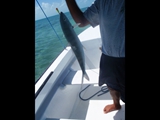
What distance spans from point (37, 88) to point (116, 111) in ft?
3.23

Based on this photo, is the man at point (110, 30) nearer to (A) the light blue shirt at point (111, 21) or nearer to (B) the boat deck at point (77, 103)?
(A) the light blue shirt at point (111, 21)

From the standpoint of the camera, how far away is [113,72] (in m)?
1.49

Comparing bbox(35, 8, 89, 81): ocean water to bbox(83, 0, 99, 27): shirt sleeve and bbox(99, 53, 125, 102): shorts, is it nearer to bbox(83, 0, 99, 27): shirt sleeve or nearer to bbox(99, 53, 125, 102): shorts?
bbox(83, 0, 99, 27): shirt sleeve

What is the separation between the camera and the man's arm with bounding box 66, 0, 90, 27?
4.28 ft

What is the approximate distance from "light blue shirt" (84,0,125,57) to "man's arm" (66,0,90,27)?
42mm

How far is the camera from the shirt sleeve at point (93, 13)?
4.42ft

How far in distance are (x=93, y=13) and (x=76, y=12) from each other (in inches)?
6.2

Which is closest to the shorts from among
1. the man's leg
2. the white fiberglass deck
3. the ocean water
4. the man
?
the man

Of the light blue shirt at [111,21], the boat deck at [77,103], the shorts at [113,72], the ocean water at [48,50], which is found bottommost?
the ocean water at [48,50]

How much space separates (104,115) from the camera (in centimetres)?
181

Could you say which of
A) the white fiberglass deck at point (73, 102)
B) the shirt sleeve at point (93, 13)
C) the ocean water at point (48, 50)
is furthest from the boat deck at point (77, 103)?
the shirt sleeve at point (93, 13)
